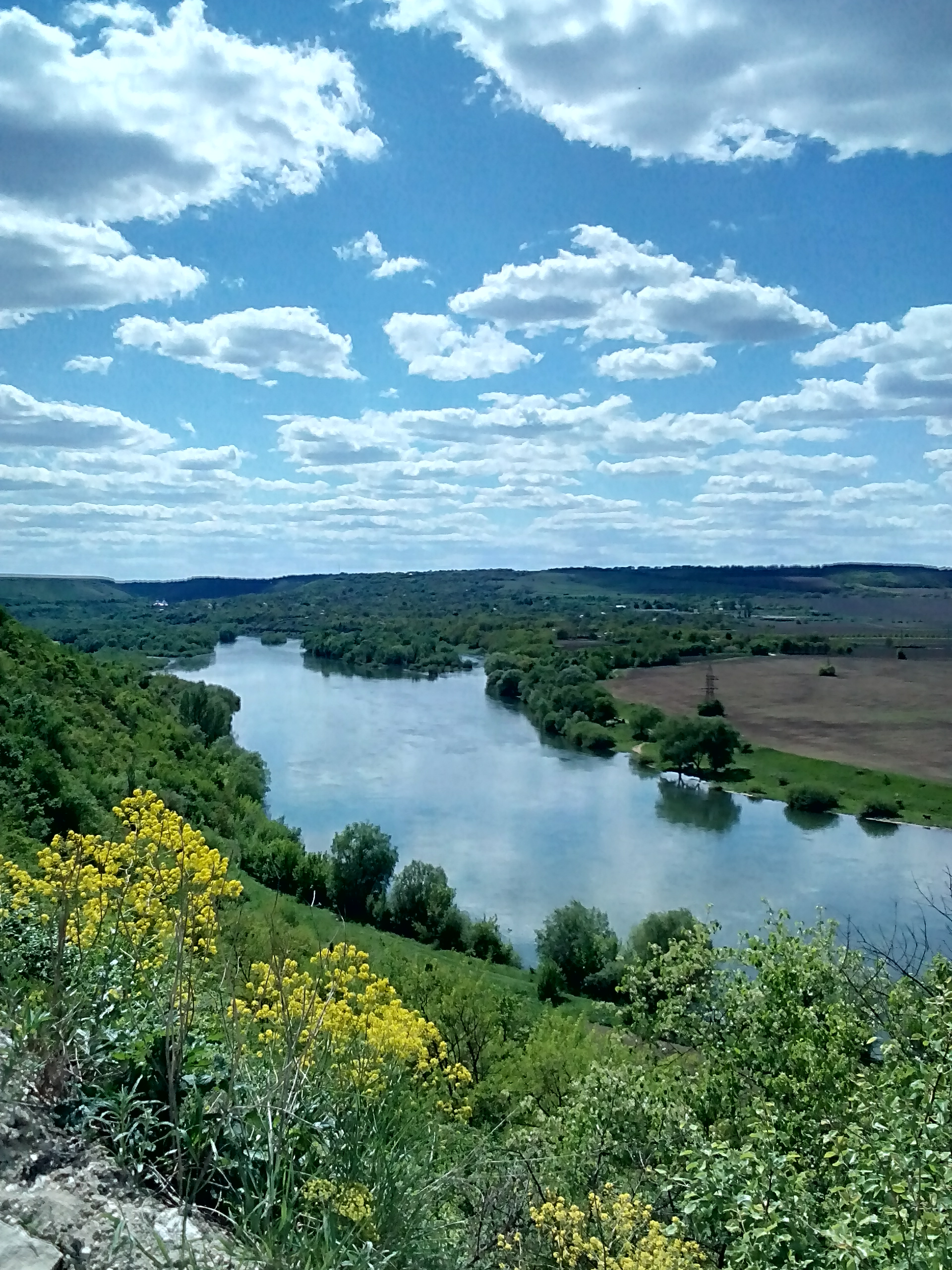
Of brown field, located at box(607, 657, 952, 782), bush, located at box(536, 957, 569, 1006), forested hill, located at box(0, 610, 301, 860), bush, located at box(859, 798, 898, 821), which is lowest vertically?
bush, located at box(536, 957, 569, 1006)

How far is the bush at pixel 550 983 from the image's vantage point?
1945cm

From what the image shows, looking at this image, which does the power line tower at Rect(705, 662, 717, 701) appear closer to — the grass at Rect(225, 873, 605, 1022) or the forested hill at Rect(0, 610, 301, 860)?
the forested hill at Rect(0, 610, 301, 860)

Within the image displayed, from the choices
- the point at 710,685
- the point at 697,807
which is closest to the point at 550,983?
the point at 697,807

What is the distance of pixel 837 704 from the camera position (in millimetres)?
45750

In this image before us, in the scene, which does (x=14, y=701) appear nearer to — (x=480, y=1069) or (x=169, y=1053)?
(x=480, y=1069)

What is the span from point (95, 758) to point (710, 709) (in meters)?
31.3

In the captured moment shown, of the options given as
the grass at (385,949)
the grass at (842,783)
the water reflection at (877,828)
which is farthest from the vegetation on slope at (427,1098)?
the grass at (842,783)

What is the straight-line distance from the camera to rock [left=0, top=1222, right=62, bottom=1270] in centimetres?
232

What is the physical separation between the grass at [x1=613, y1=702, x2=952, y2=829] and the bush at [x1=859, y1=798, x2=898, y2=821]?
0.13m

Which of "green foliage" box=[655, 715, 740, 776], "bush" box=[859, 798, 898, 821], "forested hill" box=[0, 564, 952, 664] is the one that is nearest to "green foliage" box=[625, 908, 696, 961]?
"bush" box=[859, 798, 898, 821]

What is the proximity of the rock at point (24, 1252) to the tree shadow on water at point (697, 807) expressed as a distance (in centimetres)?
2929

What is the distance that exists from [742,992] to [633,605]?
114002 millimetres

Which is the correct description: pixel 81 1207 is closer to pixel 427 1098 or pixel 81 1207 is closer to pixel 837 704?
pixel 427 1098

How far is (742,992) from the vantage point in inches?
277
